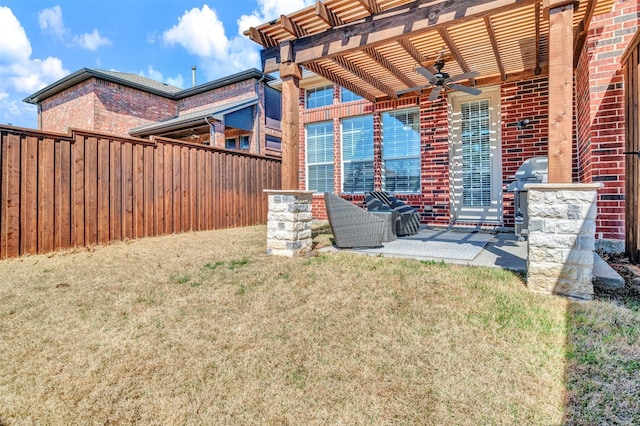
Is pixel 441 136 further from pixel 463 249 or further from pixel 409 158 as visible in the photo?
pixel 463 249

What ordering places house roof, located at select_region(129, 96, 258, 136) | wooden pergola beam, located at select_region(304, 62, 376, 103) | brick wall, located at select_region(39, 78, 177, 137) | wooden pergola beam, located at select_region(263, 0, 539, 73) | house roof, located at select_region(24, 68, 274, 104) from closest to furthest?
wooden pergola beam, located at select_region(263, 0, 539, 73), wooden pergola beam, located at select_region(304, 62, 376, 103), house roof, located at select_region(129, 96, 258, 136), house roof, located at select_region(24, 68, 274, 104), brick wall, located at select_region(39, 78, 177, 137)

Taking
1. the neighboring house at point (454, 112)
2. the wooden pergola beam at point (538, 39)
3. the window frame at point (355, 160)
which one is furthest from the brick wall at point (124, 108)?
the wooden pergola beam at point (538, 39)

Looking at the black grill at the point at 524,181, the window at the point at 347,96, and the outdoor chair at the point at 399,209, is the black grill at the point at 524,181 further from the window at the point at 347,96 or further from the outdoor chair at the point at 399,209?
the window at the point at 347,96

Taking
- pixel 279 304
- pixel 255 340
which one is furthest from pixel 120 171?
pixel 255 340

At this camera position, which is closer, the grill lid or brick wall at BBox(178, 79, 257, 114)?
the grill lid

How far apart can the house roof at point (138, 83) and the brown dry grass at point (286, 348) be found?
1034cm

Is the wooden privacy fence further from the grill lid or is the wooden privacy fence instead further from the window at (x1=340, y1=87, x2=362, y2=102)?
the grill lid

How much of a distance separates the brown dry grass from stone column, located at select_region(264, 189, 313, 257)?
78cm

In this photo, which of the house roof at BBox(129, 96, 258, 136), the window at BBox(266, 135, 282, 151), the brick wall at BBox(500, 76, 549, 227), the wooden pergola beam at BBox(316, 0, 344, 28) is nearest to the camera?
the wooden pergola beam at BBox(316, 0, 344, 28)

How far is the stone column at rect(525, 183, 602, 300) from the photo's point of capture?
276 centimetres

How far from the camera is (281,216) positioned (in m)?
4.55

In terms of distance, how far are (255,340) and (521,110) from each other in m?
6.42

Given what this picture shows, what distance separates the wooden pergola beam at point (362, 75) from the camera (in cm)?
551

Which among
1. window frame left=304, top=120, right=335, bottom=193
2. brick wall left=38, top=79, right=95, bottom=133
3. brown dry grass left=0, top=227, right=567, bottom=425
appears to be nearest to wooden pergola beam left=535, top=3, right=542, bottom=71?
brown dry grass left=0, top=227, right=567, bottom=425
